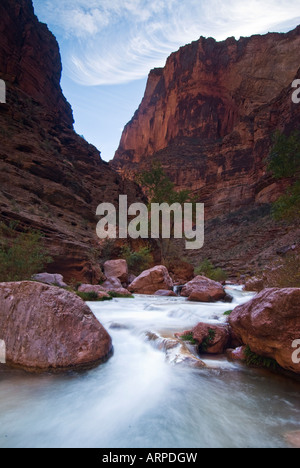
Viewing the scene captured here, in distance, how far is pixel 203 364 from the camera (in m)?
3.69

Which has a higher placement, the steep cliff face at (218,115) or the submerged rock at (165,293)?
the steep cliff face at (218,115)

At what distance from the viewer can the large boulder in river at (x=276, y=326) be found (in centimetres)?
324

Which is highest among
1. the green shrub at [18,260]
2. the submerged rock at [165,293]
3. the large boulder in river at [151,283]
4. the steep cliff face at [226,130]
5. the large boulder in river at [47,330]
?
the steep cliff face at [226,130]

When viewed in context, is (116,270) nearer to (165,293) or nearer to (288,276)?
(165,293)

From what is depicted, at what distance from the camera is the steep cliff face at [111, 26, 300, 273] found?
33.9 metres

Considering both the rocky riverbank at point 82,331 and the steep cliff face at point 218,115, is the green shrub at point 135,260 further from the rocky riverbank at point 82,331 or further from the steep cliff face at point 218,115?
the steep cliff face at point 218,115

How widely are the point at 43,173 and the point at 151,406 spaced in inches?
775

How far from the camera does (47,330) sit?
11.3 feet

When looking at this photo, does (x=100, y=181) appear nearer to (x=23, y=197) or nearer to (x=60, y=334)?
(x=23, y=197)

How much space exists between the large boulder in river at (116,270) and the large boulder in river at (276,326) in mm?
12363

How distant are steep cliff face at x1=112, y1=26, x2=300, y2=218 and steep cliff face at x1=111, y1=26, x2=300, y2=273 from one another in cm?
26
